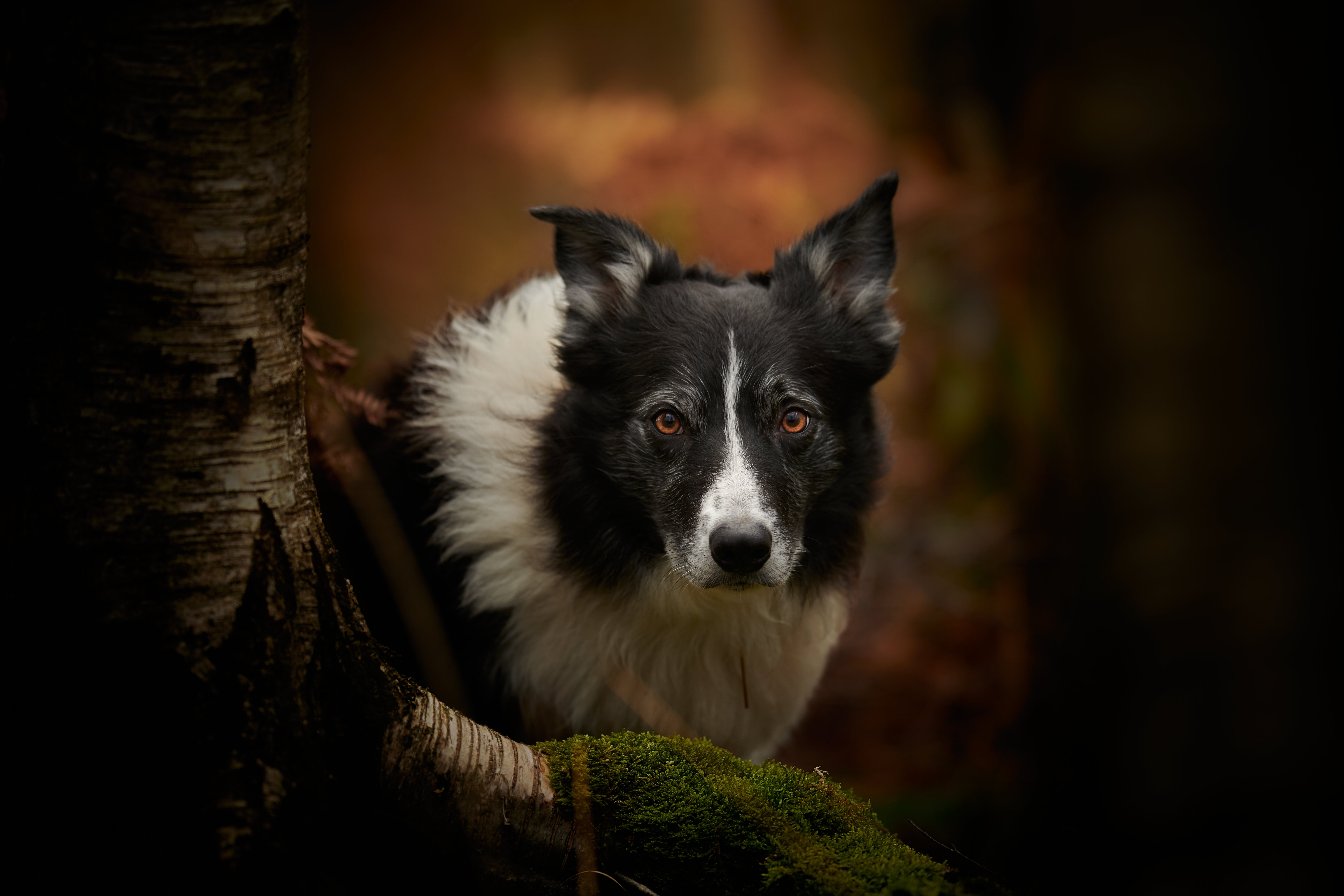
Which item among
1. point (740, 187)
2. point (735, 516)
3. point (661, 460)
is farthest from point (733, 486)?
point (740, 187)

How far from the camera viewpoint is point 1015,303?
7246mm

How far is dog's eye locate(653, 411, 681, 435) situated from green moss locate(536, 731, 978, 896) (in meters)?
1.22

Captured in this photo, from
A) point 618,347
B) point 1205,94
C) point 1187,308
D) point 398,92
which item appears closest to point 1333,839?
point 1187,308

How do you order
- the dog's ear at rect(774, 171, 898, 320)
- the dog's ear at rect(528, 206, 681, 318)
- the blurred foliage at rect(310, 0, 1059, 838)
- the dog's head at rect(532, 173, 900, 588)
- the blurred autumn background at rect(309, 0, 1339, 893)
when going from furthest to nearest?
the blurred foliage at rect(310, 0, 1059, 838)
the dog's ear at rect(774, 171, 898, 320)
the dog's ear at rect(528, 206, 681, 318)
the dog's head at rect(532, 173, 900, 588)
the blurred autumn background at rect(309, 0, 1339, 893)

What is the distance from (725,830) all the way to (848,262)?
2401 mm

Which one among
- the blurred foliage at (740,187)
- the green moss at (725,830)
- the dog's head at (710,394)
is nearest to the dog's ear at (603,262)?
the dog's head at (710,394)

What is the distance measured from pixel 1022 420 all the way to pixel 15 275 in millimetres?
6453

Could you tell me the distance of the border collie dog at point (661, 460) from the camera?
11.4 ft

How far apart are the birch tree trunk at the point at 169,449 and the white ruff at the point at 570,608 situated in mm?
1632

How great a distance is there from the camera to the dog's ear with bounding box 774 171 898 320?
3.79 meters

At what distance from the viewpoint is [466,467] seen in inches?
153

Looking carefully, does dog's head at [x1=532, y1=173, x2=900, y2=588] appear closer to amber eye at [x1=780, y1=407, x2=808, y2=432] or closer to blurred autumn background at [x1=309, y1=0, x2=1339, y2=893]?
amber eye at [x1=780, y1=407, x2=808, y2=432]

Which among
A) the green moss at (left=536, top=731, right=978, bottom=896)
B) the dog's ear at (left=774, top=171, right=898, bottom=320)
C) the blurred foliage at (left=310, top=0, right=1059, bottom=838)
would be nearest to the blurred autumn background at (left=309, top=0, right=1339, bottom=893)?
the blurred foliage at (left=310, top=0, right=1059, bottom=838)

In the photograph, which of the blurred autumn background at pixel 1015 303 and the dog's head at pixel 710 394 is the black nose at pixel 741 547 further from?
the blurred autumn background at pixel 1015 303
